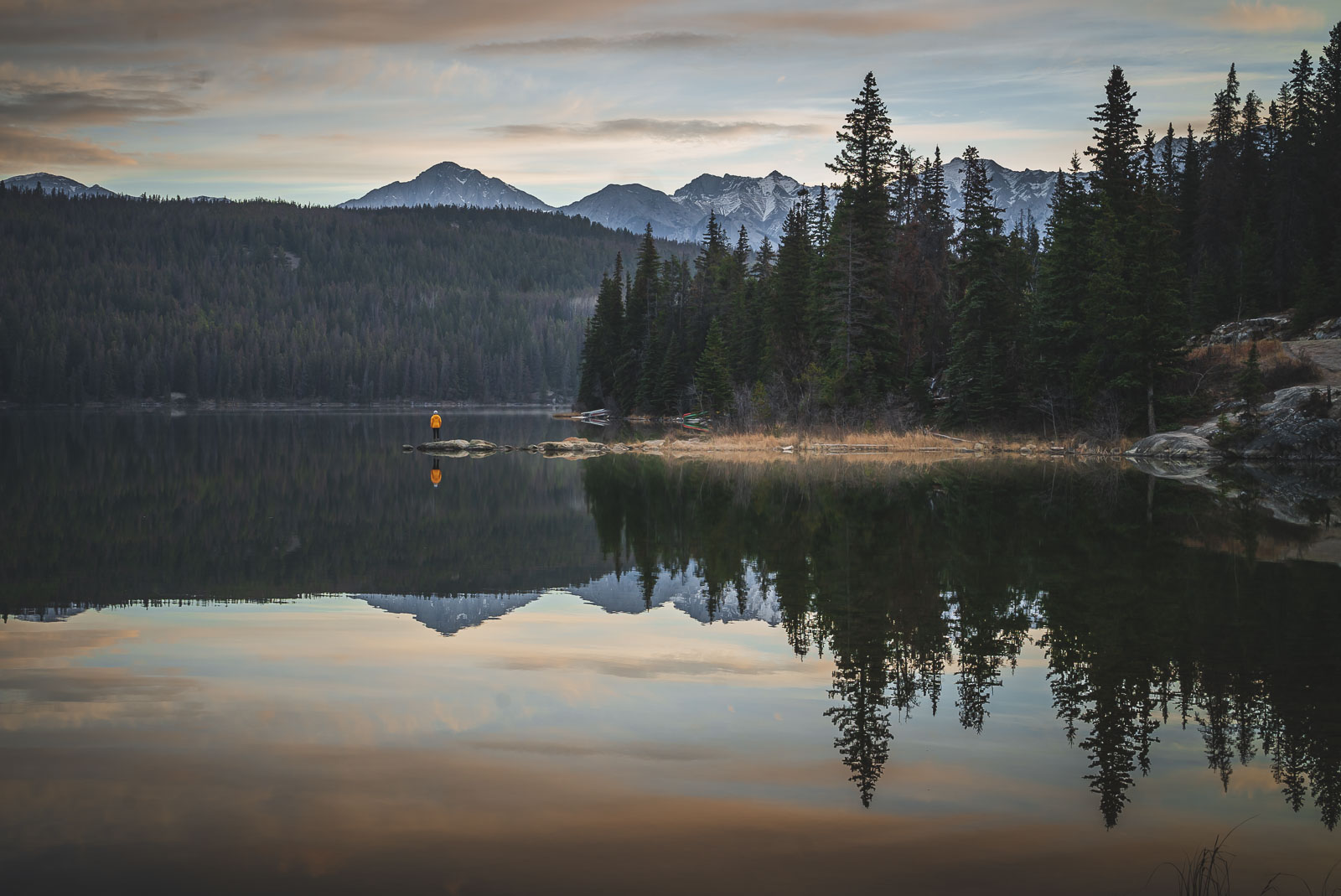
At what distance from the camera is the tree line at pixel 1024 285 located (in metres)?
49.7

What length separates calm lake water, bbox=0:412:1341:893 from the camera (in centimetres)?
650

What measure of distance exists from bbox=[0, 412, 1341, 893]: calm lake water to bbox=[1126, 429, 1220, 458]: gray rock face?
23625mm

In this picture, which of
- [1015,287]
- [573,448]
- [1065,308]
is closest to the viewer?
[1065,308]

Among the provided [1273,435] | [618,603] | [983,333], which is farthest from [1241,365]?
[618,603]

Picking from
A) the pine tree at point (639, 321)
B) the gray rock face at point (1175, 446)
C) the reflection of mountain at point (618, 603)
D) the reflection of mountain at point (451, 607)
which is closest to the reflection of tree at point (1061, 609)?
the reflection of mountain at point (618, 603)

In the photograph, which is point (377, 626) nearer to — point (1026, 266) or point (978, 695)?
point (978, 695)

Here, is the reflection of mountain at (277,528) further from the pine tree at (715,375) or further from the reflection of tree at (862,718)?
the pine tree at (715,375)

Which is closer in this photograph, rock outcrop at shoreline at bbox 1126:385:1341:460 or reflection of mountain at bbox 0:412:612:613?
reflection of mountain at bbox 0:412:612:613

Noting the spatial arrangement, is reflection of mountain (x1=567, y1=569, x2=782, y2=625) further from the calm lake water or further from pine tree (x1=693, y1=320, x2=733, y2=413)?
pine tree (x1=693, y1=320, x2=733, y2=413)

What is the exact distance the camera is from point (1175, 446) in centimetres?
4559

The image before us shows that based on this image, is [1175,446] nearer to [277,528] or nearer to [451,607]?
[277,528]

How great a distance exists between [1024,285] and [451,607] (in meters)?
58.9

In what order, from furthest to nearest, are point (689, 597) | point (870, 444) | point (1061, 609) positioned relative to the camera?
1. point (870, 444)
2. point (689, 597)
3. point (1061, 609)

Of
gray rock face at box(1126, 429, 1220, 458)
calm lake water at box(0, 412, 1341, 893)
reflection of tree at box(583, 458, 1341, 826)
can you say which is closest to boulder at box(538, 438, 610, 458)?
gray rock face at box(1126, 429, 1220, 458)
